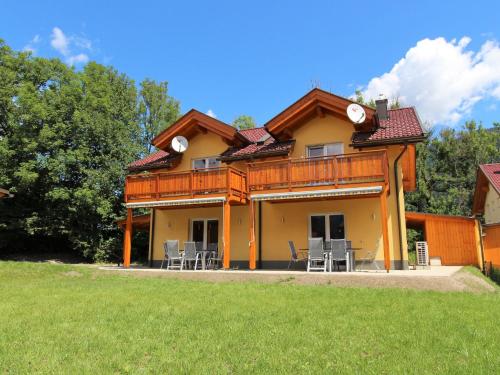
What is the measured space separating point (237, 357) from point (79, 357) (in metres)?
2.09

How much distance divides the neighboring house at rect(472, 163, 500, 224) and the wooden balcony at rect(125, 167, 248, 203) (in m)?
14.4

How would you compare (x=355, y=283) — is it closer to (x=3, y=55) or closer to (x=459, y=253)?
(x=459, y=253)

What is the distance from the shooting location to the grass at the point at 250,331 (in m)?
4.85

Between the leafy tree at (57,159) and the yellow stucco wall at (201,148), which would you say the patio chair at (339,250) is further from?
the leafy tree at (57,159)

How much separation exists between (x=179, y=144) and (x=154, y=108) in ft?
65.9

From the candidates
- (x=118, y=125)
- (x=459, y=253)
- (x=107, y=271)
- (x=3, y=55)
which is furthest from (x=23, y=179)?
(x=459, y=253)

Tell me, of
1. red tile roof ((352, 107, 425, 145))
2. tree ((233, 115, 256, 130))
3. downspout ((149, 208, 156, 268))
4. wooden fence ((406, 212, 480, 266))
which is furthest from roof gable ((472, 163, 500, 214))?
tree ((233, 115, 256, 130))

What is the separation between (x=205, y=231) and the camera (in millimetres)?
18266

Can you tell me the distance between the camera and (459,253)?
21156mm

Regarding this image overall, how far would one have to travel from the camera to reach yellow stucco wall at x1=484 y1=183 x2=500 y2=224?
2242 cm

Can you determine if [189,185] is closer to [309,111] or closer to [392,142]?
[309,111]

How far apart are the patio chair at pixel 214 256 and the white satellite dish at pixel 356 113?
7.77 metres

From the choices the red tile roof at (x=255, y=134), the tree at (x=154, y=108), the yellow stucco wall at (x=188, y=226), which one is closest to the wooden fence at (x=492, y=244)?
the yellow stucco wall at (x=188, y=226)

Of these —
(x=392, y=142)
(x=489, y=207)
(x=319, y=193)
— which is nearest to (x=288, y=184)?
(x=319, y=193)
